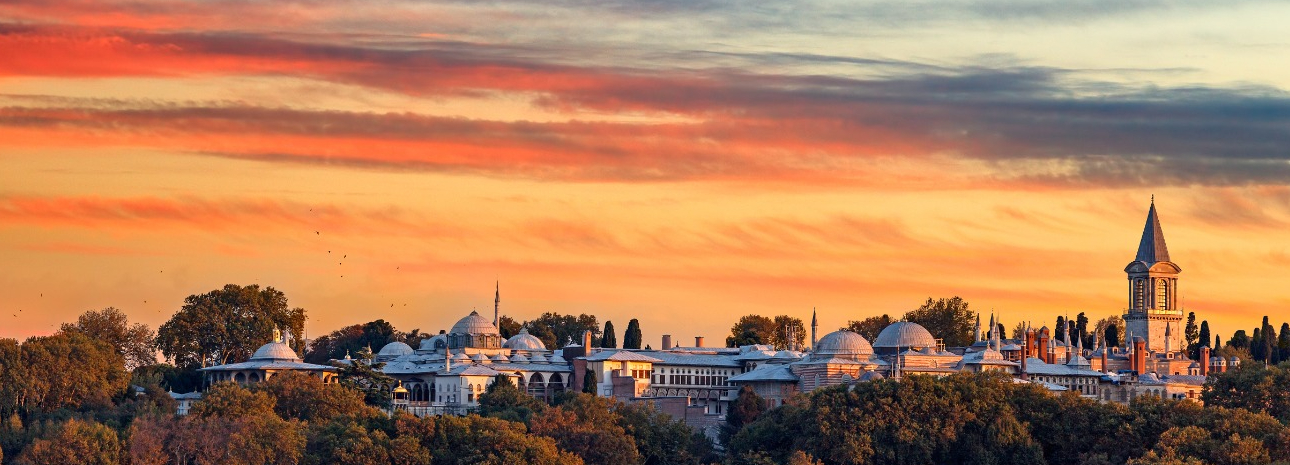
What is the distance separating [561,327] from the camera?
146750 mm

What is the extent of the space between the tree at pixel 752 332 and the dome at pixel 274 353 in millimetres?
30114

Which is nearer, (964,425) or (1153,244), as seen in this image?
(964,425)

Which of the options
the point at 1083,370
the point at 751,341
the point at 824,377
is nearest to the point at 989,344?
the point at 1083,370

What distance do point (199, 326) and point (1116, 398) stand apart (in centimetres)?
4466

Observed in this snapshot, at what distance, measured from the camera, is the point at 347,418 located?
9656 cm

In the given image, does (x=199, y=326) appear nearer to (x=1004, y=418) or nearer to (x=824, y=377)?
(x=824, y=377)

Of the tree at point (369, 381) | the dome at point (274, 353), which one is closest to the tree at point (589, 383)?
the tree at point (369, 381)

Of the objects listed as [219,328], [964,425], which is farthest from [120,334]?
[964,425]

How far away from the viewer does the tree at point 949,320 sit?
444 feet

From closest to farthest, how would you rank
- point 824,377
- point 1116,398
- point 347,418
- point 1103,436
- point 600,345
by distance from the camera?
point 1103,436
point 347,418
point 824,377
point 1116,398
point 600,345

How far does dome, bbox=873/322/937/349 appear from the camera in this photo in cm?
11756

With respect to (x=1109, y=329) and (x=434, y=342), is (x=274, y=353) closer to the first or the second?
(x=434, y=342)

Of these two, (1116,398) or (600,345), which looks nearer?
(1116,398)

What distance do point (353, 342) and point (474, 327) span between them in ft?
48.9
